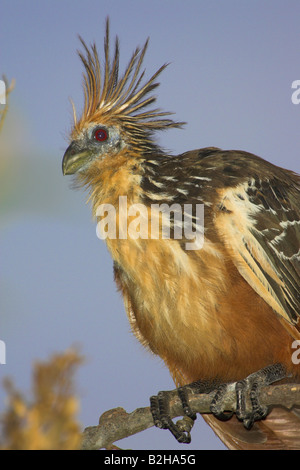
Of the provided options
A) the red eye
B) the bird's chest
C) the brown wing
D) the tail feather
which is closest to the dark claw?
the bird's chest

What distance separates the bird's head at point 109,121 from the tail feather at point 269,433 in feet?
8.06

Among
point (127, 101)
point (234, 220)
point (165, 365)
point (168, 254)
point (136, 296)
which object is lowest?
point (165, 365)

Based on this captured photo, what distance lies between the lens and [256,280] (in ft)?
12.5

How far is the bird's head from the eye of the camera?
442 centimetres

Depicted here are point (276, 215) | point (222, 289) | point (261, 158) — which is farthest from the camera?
point (261, 158)

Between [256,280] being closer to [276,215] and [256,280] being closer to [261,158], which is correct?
[276,215]

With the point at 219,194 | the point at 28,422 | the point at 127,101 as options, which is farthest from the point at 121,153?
the point at 28,422

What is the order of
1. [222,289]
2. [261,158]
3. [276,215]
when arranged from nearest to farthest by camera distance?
[222,289]
[276,215]
[261,158]

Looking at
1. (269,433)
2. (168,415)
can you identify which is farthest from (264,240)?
(269,433)

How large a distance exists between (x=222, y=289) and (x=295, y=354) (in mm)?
732

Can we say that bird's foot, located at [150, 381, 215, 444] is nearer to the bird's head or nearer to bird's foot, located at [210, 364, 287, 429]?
bird's foot, located at [210, 364, 287, 429]

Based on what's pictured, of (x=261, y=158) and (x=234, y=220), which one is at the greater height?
(x=261, y=158)

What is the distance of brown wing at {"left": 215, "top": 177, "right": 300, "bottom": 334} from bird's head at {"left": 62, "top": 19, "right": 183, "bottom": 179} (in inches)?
37.7

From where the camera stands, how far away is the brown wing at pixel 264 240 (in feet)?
12.5
